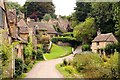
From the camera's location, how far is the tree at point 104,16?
47500 millimetres

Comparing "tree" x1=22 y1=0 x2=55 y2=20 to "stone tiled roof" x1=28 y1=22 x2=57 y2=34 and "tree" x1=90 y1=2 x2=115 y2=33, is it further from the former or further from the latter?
"tree" x1=90 y1=2 x2=115 y2=33

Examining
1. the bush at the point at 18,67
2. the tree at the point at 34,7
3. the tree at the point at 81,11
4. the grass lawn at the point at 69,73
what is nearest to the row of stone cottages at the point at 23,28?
the bush at the point at 18,67

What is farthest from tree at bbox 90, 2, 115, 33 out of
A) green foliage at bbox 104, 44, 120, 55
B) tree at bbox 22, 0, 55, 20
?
tree at bbox 22, 0, 55, 20

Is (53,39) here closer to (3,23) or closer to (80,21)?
(80,21)

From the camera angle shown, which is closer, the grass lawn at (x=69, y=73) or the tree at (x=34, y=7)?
the grass lawn at (x=69, y=73)

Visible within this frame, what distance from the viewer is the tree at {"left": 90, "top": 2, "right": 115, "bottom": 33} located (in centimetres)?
4750

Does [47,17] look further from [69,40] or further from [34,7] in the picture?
[34,7]

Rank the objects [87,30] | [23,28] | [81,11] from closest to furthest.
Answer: [23,28]
[87,30]
[81,11]

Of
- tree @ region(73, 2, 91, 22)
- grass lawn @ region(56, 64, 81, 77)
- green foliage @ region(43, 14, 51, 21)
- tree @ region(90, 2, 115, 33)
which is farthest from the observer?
green foliage @ region(43, 14, 51, 21)

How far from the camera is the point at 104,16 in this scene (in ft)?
161

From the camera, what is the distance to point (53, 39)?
6397cm

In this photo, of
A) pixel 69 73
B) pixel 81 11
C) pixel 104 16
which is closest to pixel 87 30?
pixel 104 16

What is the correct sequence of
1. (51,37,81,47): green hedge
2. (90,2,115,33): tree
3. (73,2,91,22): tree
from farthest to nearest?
(51,37,81,47): green hedge < (73,2,91,22): tree < (90,2,115,33): tree

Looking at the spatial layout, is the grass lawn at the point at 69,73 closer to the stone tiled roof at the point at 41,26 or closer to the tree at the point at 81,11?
the stone tiled roof at the point at 41,26
